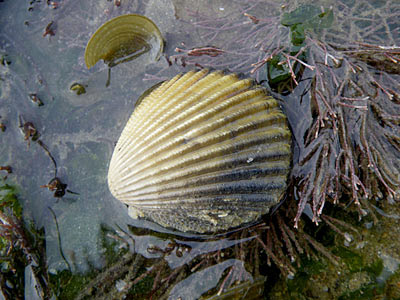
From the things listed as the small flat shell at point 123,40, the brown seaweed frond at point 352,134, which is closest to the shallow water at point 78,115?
the small flat shell at point 123,40

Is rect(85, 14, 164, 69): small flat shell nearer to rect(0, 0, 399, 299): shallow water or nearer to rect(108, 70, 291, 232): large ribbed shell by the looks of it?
rect(0, 0, 399, 299): shallow water

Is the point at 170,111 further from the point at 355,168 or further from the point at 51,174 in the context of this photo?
the point at 355,168

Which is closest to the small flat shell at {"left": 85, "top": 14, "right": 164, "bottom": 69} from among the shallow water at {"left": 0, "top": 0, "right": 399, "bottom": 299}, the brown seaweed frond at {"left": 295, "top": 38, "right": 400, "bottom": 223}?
the shallow water at {"left": 0, "top": 0, "right": 399, "bottom": 299}

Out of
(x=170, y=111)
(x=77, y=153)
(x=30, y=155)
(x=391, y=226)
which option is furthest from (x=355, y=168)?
(x=30, y=155)

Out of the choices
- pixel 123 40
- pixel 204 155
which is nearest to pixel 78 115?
pixel 123 40

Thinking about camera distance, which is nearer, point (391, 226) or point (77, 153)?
point (391, 226)

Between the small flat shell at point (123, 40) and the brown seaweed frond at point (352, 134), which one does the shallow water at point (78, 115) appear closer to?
the small flat shell at point (123, 40)
